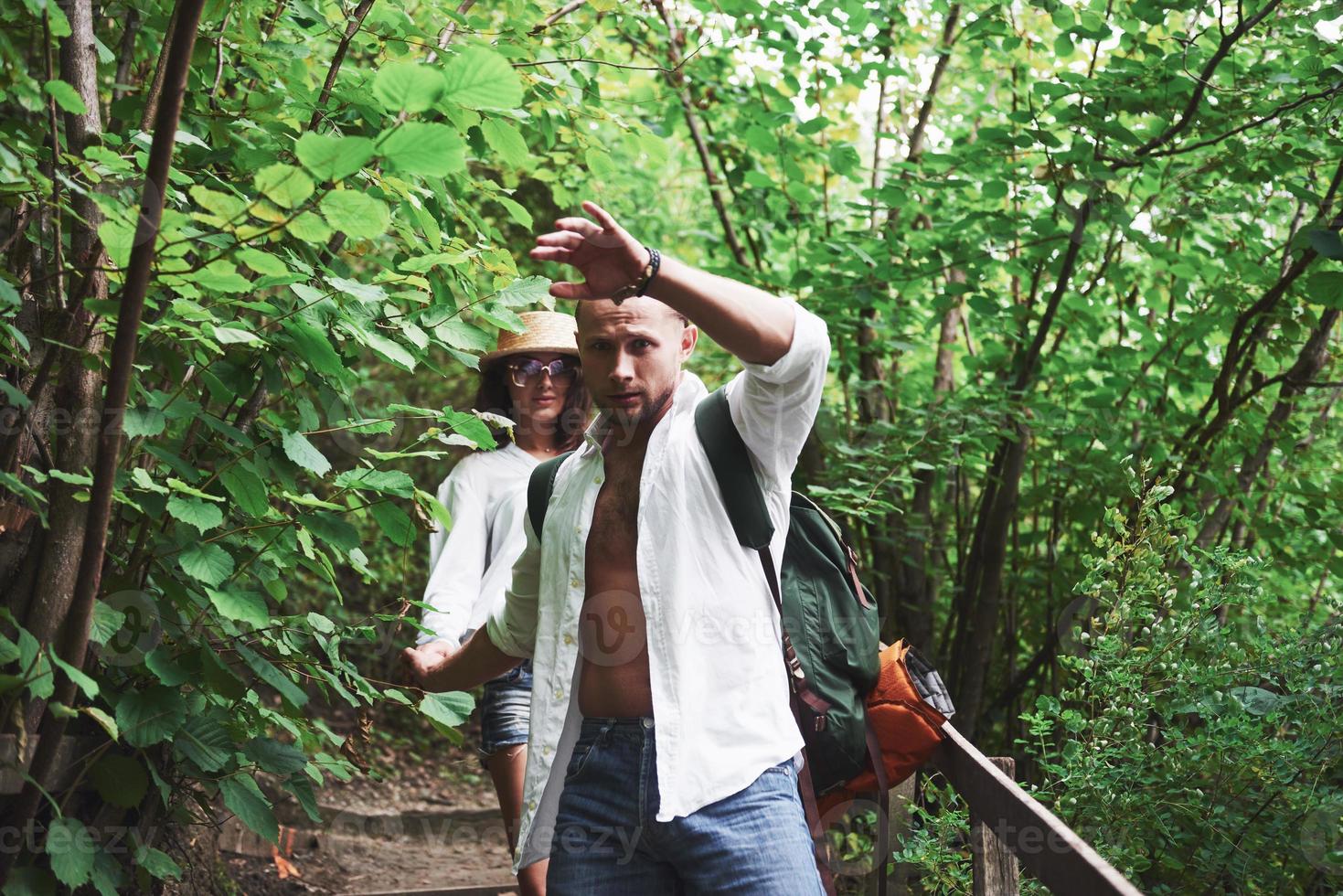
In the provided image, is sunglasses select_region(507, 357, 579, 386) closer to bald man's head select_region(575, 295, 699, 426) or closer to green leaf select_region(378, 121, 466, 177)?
bald man's head select_region(575, 295, 699, 426)

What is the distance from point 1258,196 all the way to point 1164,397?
0.92 m

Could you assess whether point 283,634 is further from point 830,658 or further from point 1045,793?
point 1045,793

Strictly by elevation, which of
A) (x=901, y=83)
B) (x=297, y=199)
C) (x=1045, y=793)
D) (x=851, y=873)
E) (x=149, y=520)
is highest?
(x=901, y=83)

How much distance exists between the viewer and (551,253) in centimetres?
167

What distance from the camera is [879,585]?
5414 millimetres

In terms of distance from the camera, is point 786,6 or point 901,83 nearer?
point 786,6

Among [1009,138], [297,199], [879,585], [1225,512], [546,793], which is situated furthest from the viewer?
[879,585]

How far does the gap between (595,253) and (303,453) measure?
32.3 inches

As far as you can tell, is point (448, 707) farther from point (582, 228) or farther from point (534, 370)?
point (534, 370)

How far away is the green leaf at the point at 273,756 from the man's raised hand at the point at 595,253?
1206 mm

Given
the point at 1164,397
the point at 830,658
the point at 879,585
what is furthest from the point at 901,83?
the point at 830,658

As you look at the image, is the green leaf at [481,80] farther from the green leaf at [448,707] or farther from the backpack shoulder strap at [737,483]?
the green leaf at [448,707]

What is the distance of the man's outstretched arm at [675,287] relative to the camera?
5.64ft

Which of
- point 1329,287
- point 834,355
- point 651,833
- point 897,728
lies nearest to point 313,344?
point 651,833
